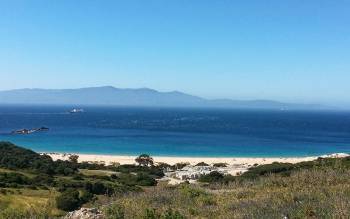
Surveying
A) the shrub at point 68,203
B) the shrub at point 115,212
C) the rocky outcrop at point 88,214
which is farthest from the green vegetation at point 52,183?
the shrub at point 115,212

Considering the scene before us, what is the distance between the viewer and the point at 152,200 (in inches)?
483

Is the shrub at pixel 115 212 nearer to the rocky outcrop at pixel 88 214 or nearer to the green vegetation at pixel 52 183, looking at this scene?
the rocky outcrop at pixel 88 214

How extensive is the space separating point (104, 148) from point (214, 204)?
287 feet

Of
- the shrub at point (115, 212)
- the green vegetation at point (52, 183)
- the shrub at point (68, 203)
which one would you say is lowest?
the green vegetation at point (52, 183)

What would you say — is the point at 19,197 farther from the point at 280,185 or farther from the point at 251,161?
the point at 251,161

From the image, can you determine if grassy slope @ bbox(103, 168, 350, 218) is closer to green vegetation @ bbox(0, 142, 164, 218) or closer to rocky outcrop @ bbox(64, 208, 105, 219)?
rocky outcrop @ bbox(64, 208, 105, 219)

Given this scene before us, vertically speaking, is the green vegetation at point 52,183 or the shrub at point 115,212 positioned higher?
the shrub at point 115,212

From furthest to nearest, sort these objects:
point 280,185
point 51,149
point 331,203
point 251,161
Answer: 1. point 51,149
2. point 251,161
3. point 280,185
4. point 331,203

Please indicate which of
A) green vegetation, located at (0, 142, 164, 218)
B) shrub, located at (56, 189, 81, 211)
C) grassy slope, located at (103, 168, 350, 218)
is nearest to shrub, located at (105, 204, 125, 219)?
grassy slope, located at (103, 168, 350, 218)

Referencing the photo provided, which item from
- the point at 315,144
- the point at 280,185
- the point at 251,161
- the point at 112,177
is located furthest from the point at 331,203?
the point at 315,144

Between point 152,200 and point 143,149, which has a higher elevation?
point 152,200

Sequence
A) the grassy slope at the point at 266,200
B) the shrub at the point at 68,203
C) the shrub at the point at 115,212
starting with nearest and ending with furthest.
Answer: the grassy slope at the point at 266,200, the shrub at the point at 115,212, the shrub at the point at 68,203

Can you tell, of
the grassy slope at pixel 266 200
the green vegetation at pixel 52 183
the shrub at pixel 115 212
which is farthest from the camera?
the green vegetation at pixel 52 183

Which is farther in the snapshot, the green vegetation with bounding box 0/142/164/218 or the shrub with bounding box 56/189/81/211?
the green vegetation with bounding box 0/142/164/218
